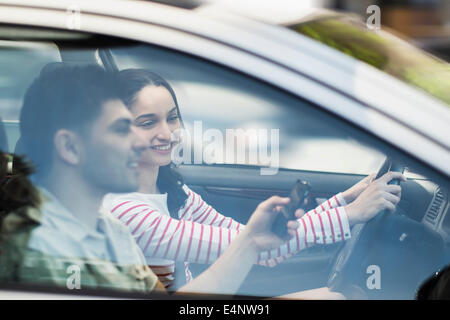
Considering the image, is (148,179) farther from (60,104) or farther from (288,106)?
(288,106)

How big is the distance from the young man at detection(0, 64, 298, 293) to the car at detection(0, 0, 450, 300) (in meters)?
0.05

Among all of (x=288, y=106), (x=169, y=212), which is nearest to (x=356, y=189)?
(x=288, y=106)

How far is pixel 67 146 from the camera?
1.55 metres

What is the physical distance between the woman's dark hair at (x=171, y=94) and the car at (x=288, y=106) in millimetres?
25

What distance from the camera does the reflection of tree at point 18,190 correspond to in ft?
5.14

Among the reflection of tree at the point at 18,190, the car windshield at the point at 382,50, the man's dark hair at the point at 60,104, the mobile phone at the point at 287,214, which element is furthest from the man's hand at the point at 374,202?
the reflection of tree at the point at 18,190

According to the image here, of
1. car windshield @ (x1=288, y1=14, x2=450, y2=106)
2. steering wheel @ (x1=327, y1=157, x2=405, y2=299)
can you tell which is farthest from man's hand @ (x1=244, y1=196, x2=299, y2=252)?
car windshield @ (x1=288, y1=14, x2=450, y2=106)

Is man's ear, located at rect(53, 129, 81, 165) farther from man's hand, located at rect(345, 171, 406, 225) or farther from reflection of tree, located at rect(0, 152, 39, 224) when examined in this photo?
man's hand, located at rect(345, 171, 406, 225)

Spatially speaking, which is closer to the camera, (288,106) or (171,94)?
(288,106)

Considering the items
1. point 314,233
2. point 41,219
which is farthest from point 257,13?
point 41,219

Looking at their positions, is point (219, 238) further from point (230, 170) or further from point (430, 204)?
point (430, 204)

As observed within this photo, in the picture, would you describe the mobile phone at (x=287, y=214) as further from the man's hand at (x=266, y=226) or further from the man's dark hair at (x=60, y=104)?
the man's dark hair at (x=60, y=104)

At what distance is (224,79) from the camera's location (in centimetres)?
145

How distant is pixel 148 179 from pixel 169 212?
10cm
